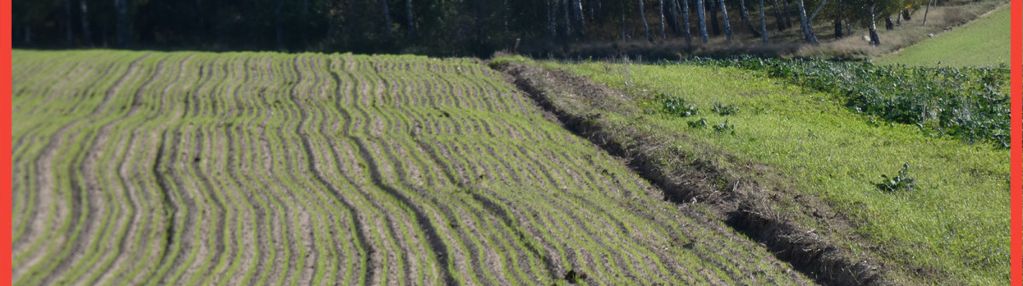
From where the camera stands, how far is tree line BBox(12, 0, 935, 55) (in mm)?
56719

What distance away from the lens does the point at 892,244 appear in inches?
876

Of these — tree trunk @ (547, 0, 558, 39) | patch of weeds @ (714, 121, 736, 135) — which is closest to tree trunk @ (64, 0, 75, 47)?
tree trunk @ (547, 0, 558, 39)

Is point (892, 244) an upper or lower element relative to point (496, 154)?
lower

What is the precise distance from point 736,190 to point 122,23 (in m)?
38.3

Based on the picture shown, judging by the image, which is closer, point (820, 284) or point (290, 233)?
point (290, 233)

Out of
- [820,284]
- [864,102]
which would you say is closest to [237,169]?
[820,284]

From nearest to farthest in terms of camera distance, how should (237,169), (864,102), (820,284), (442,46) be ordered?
1. (820,284)
2. (237,169)
3. (864,102)
4. (442,46)

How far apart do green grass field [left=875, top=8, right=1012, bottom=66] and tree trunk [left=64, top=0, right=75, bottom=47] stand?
39.9 meters

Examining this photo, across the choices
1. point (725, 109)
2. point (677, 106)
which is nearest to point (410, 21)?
point (677, 106)

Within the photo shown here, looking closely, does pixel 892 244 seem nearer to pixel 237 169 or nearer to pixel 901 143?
pixel 901 143

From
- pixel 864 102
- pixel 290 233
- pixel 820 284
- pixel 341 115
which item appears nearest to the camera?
pixel 290 233

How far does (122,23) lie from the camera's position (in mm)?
54344

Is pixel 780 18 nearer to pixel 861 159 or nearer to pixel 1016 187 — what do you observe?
pixel 861 159

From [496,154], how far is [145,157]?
893 cm
